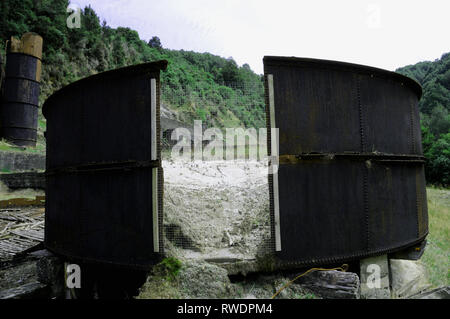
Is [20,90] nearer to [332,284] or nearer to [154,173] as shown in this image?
[154,173]

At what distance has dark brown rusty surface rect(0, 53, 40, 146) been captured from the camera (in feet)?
59.4

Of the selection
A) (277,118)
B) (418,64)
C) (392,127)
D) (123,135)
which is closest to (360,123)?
(392,127)

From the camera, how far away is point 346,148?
4160mm

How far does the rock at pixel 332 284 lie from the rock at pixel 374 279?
826 millimetres

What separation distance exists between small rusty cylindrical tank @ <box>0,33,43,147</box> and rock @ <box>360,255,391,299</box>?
2157 centimetres

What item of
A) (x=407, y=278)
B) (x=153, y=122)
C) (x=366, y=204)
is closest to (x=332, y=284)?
(x=366, y=204)

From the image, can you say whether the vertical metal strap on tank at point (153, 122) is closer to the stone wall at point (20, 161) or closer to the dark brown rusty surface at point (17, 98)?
the stone wall at point (20, 161)

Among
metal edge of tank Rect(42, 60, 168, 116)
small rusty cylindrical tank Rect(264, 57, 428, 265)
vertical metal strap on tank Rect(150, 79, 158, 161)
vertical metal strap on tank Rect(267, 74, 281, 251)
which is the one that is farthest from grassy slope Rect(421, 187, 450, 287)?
metal edge of tank Rect(42, 60, 168, 116)

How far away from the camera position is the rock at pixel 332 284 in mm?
3426

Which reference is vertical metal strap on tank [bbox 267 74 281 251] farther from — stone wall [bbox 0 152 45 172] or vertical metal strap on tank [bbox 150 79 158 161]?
stone wall [bbox 0 152 45 172]

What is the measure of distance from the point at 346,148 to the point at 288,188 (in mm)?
1187

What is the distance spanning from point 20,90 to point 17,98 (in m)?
0.58

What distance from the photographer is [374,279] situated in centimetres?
423

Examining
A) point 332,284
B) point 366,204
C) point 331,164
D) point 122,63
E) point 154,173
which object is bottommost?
point 332,284
